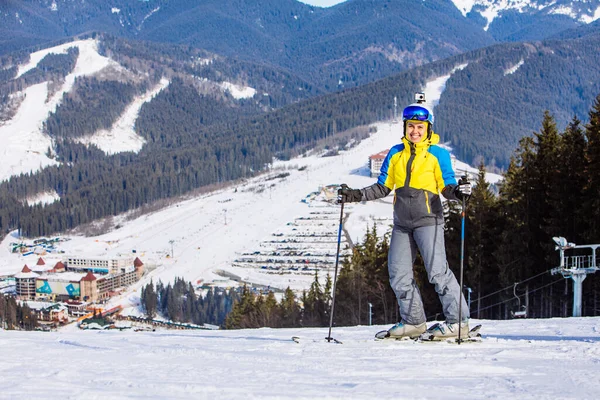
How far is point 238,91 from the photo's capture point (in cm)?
18800

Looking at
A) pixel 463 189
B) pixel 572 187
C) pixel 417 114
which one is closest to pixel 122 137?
pixel 572 187

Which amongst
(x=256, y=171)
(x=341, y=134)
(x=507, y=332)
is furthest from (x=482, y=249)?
(x=341, y=134)

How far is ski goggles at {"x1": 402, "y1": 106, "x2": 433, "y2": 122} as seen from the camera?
5039 millimetres

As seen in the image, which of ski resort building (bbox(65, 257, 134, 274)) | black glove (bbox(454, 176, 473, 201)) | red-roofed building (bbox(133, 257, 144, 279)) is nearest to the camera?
black glove (bbox(454, 176, 473, 201))

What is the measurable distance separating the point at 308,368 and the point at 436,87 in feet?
427

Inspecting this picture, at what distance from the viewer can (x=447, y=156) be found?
16.4ft

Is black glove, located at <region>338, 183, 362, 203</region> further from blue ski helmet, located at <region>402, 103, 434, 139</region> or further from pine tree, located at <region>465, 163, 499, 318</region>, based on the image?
pine tree, located at <region>465, 163, 499, 318</region>

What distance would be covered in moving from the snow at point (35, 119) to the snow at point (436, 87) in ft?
211

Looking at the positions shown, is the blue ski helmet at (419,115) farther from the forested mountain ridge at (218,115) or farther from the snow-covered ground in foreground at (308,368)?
the forested mountain ridge at (218,115)

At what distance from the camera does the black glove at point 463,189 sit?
4.78 m

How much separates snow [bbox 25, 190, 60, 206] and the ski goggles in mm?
96352

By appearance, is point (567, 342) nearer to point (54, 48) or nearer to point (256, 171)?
point (256, 171)

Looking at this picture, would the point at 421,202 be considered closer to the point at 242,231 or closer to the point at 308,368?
the point at 308,368

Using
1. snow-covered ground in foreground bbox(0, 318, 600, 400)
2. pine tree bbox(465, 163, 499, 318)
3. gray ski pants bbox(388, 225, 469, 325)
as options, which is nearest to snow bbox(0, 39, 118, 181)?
pine tree bbox(465, 163, 499, 318)
